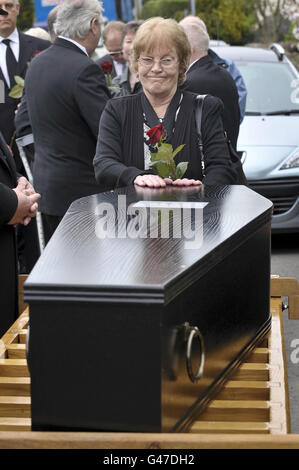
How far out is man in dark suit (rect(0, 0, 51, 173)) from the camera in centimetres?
786

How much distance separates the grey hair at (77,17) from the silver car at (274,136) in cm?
363

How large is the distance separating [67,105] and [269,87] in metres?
5.34

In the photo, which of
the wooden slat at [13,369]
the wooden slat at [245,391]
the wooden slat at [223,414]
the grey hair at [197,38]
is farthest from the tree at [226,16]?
the wooden slat at [245,391]

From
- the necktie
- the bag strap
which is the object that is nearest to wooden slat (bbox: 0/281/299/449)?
the bag strap

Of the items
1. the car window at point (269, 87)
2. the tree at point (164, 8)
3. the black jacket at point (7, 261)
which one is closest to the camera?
the black jacket at point (7, 261)

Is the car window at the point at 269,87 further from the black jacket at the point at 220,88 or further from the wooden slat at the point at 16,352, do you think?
the wooden slat at the point at 16,352

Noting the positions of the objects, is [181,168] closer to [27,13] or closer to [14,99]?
[14,99]

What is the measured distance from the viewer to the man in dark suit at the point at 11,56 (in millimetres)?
7863

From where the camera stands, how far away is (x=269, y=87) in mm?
11086

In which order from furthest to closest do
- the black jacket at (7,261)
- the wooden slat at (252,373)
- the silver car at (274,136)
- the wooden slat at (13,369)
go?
the silver car at (274,136) < the black jacket at (7,261) < the wooden slat at (13,369) < the wooden slat at (252,373)

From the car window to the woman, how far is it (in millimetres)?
5868

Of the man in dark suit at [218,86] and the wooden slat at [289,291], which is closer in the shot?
the wooden slat at [289,291]

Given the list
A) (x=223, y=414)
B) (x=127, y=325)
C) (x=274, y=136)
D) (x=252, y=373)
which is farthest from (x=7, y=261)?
(x=274, y=136)
